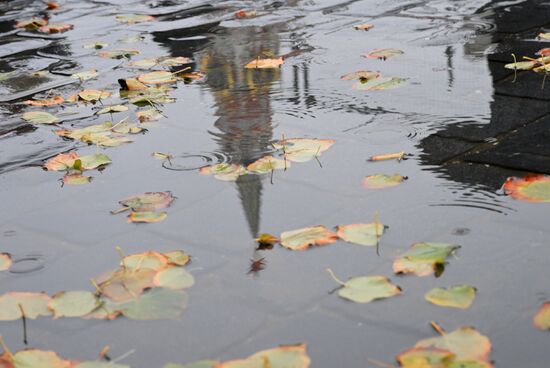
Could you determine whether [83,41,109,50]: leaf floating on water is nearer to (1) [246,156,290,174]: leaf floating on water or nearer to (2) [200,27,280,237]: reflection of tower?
(2) [200,27,280,237]: reflection of tower

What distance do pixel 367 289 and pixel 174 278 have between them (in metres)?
0.66

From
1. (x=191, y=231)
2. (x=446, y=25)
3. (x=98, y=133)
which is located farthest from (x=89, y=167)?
(x=446, y=25)

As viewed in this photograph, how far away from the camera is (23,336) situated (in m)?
2.68

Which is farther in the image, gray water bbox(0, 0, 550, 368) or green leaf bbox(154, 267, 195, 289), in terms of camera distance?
green leaf bbox(154, 267, 195, 289)

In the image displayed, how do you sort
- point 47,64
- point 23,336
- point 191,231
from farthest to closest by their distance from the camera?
point 47,64 → point 191,231 → point 23,336

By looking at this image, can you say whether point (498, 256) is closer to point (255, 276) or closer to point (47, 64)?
point (255, 276)

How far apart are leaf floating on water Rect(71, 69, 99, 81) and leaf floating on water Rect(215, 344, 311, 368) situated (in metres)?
3.70

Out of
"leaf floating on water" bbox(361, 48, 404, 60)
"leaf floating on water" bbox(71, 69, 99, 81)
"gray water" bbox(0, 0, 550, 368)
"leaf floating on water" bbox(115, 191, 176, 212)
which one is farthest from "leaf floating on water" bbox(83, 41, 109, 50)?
"leaf floating on water" bbox(115, 191, 176, 212)

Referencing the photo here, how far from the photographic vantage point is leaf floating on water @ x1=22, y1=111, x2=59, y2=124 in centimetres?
488

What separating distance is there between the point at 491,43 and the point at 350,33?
113cm

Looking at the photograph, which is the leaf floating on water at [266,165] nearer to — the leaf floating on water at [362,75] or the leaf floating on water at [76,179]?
the leaf floating on water at [76,179]

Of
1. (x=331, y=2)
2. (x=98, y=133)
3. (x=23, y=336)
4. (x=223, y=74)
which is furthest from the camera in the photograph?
(x=331, y=2)

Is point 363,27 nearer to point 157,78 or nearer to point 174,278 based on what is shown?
point 157,78

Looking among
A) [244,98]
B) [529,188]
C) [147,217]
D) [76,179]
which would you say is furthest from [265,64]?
[529,188]
